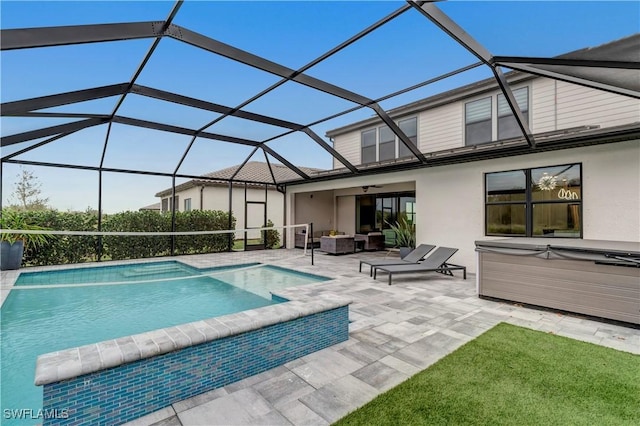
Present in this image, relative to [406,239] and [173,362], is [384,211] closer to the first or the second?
[406,239]

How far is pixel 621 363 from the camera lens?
3502 mm

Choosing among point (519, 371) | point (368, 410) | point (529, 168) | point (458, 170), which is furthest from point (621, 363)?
point (458, 170)

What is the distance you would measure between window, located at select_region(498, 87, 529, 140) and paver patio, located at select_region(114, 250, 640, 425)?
5.08m

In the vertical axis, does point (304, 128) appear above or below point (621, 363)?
above

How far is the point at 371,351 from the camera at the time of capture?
382cm

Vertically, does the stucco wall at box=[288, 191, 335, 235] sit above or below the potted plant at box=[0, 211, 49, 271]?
above

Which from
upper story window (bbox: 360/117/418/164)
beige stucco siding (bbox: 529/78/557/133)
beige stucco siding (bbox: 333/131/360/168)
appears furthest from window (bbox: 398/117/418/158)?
beige stucco siding (bbox: 529/78/557/133)

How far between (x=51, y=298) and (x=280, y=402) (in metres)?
7.24

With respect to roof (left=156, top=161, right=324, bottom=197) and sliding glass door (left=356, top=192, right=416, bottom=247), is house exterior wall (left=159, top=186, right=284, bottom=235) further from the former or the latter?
sliding glass door (left=356, top=192, right=416, bottom=247)

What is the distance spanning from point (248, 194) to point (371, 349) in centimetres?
1332

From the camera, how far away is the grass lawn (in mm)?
2561

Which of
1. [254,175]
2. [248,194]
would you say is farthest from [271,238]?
[254,175]

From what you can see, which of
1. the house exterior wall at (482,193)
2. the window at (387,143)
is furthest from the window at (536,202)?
the window at (387,143)

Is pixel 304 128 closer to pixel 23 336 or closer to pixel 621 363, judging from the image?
pixel 23 336
